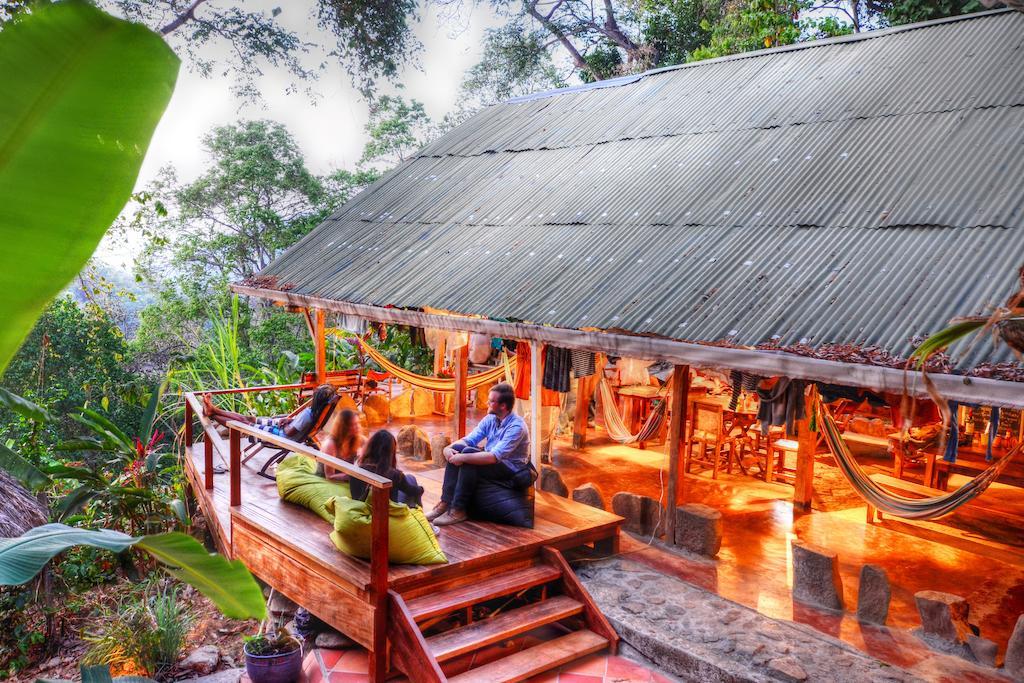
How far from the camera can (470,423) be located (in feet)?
37.4

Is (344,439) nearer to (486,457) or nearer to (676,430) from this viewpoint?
(486,457)

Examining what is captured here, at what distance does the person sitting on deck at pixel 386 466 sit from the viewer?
17.1 feet

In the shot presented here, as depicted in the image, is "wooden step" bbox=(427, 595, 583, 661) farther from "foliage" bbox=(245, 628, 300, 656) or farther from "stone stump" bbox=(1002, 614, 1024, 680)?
"stone stump" bbox=(1002, 614, 1024, 680)

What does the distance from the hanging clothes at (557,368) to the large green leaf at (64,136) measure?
17.0 feet

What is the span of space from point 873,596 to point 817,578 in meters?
0.37

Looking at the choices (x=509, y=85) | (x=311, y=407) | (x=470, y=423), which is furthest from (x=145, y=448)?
(x=509, y=85)

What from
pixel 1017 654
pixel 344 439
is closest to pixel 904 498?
pixel 1017 654

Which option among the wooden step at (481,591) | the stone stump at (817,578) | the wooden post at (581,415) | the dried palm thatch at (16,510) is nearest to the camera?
the wooden step at (481,591)

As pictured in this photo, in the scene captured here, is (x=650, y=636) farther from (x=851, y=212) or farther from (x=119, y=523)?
(x=119, y=523)

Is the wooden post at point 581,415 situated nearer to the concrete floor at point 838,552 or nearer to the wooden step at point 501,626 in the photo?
the concrete floor at point 838,552

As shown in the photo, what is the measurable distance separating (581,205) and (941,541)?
4.55m

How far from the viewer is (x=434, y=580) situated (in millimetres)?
4902

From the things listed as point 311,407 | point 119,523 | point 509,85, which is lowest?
point 119,523

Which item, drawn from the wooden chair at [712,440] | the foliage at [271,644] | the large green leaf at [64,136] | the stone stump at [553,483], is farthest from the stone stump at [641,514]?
the large green leaf at [64,136]
